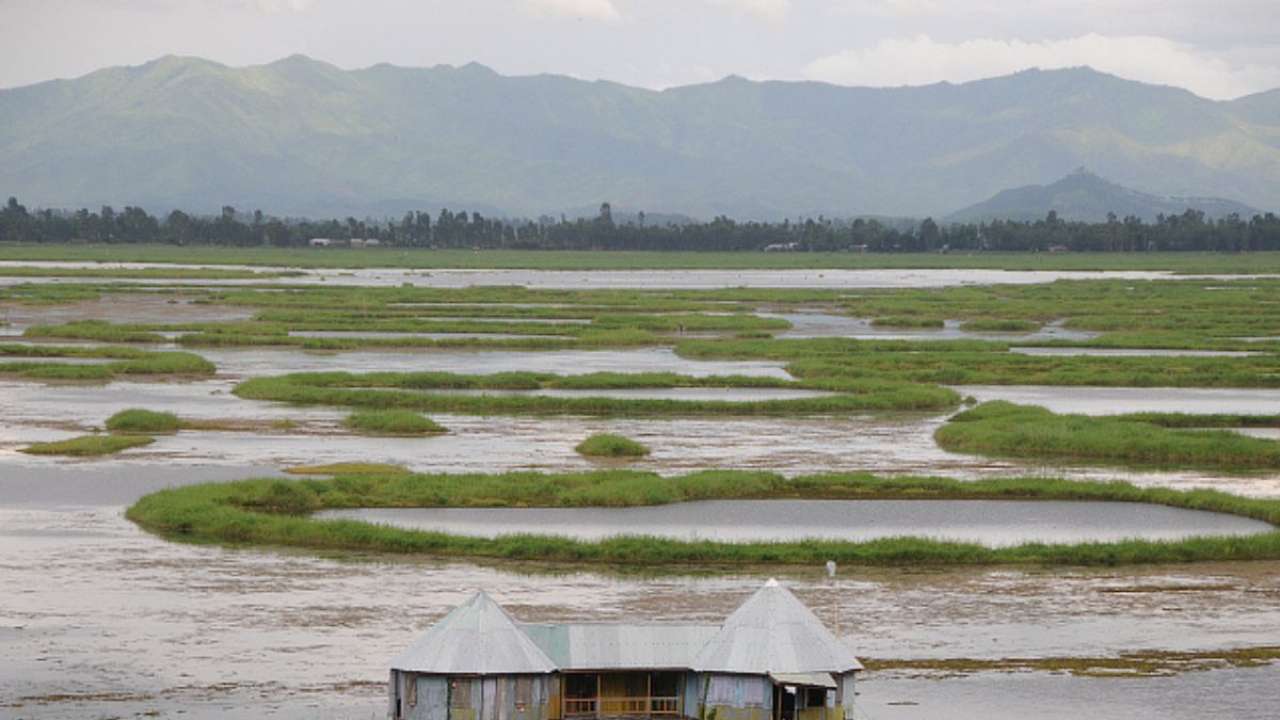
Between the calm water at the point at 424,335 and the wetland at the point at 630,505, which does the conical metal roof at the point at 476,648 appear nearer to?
the wetland at the point at 630,505

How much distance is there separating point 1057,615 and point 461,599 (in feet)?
28.9

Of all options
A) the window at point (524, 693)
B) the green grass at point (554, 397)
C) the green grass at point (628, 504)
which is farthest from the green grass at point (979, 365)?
the window at point (524, 693)

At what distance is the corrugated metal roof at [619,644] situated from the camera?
21875 millimetres

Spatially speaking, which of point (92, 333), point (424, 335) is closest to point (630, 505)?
point (424, 335)

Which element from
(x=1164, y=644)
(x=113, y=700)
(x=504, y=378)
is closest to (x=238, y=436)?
(x=504, y=378)

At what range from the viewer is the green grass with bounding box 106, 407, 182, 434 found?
44.2 meters

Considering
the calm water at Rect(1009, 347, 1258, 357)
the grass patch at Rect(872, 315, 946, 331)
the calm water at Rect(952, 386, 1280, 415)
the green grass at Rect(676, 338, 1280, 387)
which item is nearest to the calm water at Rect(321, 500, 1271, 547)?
the calm water at Rect(952, 386, 1280, 415)

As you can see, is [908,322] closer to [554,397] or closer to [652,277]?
[554,397]

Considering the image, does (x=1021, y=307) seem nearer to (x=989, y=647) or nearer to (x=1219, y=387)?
(x=1219, y=387)

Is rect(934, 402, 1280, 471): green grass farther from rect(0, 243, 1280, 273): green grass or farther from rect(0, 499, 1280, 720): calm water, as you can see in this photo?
rect(0, 243, 1280, 273): green grass

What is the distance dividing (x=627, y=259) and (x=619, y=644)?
156541 millimetres

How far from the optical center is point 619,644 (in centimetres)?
2202

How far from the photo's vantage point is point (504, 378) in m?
55.2

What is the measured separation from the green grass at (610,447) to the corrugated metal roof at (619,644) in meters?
19.1
